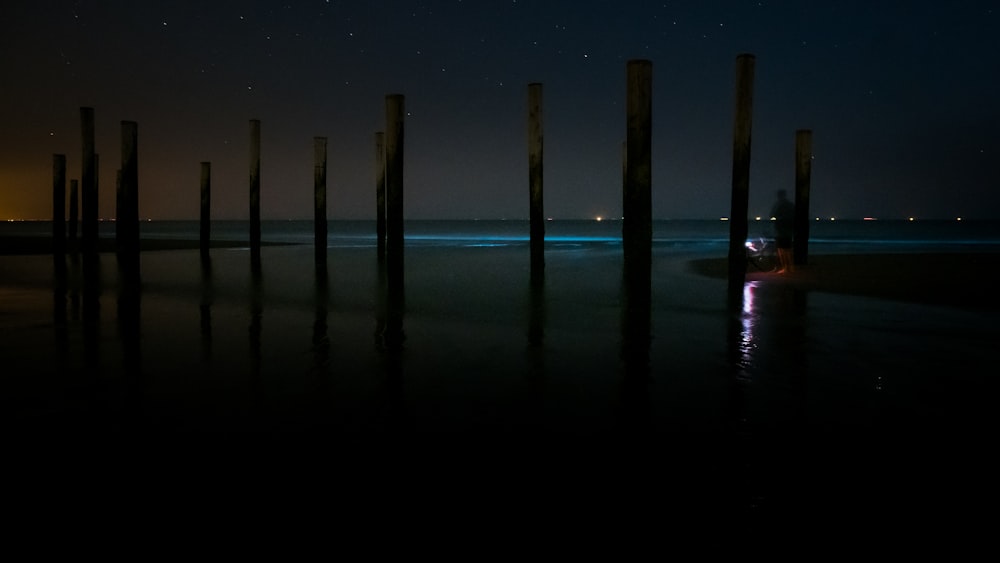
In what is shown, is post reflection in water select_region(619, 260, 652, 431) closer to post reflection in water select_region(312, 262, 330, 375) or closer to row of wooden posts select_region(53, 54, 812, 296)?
row of wooden posts select_region(53, 54, 812, 296)

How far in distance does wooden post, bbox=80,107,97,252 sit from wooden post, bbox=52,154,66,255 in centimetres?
138

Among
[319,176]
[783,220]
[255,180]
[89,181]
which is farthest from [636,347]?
[89,181]

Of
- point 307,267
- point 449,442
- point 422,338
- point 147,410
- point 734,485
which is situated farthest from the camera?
point 307,267

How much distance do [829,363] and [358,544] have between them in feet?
15.7

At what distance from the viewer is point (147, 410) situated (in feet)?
15.3

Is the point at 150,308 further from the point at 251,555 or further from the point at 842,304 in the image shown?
the point at 842,304

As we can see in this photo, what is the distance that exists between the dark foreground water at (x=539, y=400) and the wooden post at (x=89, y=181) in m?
11.8

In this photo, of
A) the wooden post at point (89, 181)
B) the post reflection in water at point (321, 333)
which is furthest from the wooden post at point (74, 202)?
the post reflection in water at point (321, 333)

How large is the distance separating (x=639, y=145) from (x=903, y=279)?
766 centimetres

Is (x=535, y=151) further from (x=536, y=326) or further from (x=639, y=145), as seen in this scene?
(x=536, y=326)

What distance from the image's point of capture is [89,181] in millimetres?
21594

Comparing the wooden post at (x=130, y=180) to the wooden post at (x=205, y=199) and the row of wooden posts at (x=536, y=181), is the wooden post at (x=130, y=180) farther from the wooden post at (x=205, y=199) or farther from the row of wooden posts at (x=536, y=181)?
the wooden post at (x=205, y=199)

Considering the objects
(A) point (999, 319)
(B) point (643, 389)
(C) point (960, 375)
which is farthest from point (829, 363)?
(A) point (999, 319)

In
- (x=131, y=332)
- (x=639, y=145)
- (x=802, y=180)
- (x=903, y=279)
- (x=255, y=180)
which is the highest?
(x=255, y=180)
